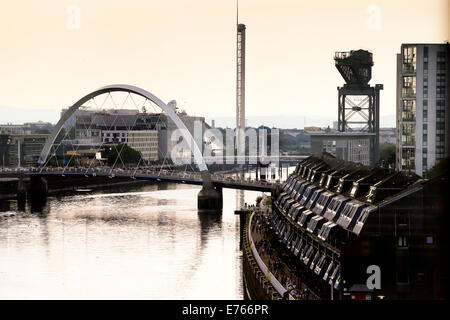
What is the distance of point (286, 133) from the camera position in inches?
4151

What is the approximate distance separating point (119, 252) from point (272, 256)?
7353mm

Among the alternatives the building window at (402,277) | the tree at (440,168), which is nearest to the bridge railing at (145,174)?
the tree at (440,168)

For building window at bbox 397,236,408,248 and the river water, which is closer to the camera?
building window at bbox 397,236,408,248

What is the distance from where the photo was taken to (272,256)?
16734mm

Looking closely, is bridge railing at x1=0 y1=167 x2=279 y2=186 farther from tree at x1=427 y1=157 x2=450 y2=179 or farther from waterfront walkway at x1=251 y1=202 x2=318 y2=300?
tree at x1=427 y1=157 x2=450 y2=179

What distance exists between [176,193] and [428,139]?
864 inches

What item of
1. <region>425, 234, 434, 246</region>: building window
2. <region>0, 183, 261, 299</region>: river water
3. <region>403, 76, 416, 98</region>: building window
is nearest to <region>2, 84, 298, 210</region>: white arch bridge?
<region>0, 183, 261, 299</region>: river water

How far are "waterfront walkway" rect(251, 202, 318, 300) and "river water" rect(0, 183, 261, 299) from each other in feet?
3.03

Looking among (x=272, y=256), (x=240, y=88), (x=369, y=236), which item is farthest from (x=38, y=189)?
(x=240, y=88)

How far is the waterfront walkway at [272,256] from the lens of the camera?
11.9 metres

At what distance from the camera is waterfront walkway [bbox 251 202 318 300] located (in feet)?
39.1

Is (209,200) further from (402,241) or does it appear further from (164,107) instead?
(402,241)
